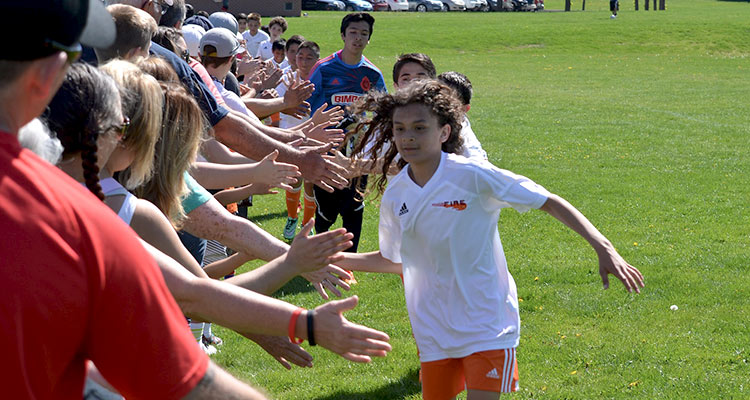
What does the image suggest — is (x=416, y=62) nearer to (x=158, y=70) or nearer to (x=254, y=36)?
(x=158, y=70)

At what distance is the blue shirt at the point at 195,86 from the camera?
450 cm

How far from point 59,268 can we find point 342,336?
0.94m

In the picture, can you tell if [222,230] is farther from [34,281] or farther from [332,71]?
[332,71]

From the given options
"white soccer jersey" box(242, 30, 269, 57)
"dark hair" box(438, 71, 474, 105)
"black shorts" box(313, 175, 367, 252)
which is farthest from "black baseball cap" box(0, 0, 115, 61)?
"white soccer jersey" box(242, 30, 269, 57)

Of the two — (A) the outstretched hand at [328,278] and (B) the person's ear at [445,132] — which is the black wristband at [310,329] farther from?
(B) the person's ear at [445,132]

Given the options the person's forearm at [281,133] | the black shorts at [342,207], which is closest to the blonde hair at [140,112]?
the person's forearm at [281,133]

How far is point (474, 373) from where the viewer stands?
4000mm

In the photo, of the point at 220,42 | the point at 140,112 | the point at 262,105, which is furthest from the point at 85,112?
the point at 262,105

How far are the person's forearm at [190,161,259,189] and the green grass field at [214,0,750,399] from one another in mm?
1257

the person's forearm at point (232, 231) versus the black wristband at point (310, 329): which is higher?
the black wristband at point (310, 329)

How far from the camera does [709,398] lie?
5.23 m

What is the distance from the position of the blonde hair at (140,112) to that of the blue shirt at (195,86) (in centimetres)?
172

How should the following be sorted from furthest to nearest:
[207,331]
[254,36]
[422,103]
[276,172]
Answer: [254,36] → [207,331] → [422,103] → [276,172]

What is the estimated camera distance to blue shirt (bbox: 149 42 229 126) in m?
4.50
